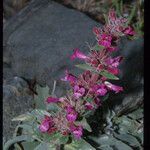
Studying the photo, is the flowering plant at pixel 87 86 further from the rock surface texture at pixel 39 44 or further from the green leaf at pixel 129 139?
the rock surface texture at pixel 39 44

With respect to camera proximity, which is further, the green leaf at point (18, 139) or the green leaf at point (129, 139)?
the green leaf at point (129, 139)

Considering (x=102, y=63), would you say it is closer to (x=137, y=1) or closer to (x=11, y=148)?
(x=11, y=148)

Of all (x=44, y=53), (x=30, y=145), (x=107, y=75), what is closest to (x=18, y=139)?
(x=30, y=145)

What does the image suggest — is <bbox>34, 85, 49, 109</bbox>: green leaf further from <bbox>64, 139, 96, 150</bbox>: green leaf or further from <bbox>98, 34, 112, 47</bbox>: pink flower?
<bbox>98, 34, 112, 47</bbox>: pink flower

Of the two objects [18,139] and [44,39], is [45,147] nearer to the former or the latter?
[18,139]

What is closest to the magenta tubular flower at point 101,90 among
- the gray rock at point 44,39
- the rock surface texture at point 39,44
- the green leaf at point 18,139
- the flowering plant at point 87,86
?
the flowering plant at point 87,86

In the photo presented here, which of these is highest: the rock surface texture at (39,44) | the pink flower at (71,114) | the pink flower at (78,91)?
the pink flower at (78,91)

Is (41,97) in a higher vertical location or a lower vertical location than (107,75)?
lower
